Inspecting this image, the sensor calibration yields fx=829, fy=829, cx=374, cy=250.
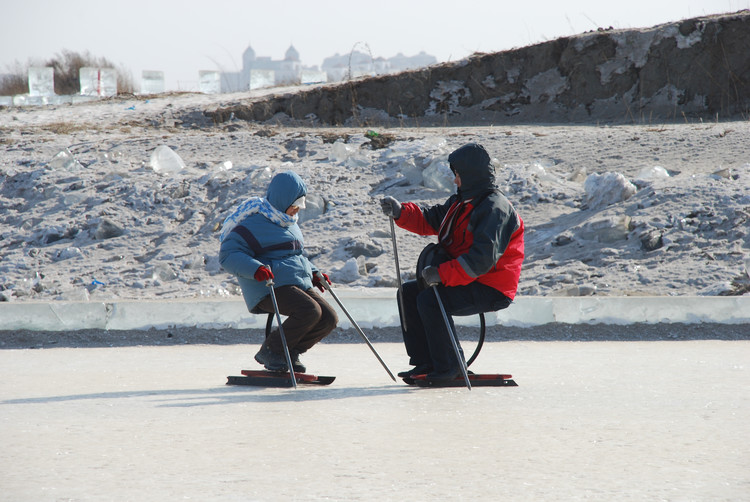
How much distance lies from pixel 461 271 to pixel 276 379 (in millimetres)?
1528

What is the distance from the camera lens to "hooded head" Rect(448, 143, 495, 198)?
5.48 m

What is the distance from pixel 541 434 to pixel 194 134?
12.7m

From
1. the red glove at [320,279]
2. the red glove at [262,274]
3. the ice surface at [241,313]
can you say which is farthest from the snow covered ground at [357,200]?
the red glove at [262,274]

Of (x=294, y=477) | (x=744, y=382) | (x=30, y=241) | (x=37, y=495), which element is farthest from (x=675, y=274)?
(x=30, y=241)

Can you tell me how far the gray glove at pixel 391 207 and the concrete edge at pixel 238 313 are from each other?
2.53 meters

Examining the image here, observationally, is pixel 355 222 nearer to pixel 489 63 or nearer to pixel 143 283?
pixel 143 283

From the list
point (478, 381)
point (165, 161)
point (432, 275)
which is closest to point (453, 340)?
point (478, 381)

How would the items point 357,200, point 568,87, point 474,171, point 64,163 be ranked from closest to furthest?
point 474,171
point 357,200
point 64,163
point 568,87

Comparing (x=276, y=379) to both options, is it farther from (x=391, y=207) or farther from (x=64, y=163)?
(x=64, y=163)

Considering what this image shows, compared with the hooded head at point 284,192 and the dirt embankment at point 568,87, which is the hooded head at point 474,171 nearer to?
the hooded head at point 284,192

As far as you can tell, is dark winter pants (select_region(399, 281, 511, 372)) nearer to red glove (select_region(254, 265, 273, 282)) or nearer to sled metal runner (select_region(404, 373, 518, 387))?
sled metal runner (select_region(404, 373, 518, 387))

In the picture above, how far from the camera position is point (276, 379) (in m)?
5.72

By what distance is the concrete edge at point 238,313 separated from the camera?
811 centimetres

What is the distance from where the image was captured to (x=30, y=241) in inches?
476
